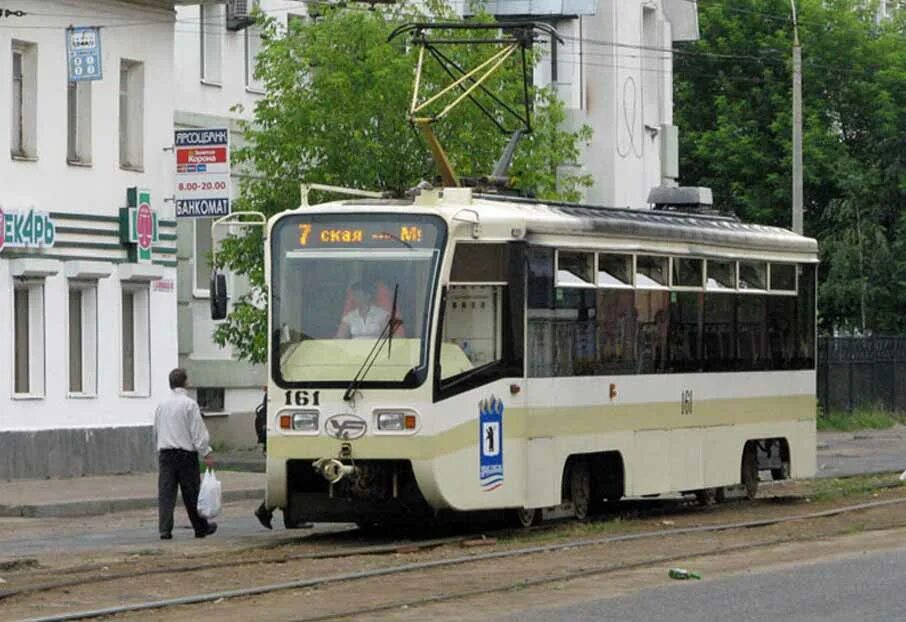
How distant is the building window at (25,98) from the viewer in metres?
33.0

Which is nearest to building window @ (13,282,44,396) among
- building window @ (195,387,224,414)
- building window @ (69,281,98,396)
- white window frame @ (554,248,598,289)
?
building window @ (69,281,98,396)

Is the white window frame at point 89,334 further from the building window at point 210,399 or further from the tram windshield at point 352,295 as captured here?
the tram windshield at point 352,295

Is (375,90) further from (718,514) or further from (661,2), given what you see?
(661,2)

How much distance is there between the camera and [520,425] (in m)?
21.5

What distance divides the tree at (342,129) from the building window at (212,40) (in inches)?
237

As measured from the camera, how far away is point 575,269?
22469 millimetres

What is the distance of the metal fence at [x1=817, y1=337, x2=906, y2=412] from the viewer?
173 feet

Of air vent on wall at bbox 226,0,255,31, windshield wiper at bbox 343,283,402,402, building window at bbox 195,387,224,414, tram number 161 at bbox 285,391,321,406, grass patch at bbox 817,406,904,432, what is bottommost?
grass patch at bbox 817,406,904,432

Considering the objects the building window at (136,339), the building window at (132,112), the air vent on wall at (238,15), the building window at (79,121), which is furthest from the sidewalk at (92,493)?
the air vent on wall at (238,15)

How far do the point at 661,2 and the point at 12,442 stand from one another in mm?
26838

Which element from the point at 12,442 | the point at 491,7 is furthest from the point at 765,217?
the point at 12,442

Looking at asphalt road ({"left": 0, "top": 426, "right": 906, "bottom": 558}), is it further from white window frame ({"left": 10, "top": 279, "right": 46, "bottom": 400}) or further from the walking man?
white window frame ({"left": 10, "top": 279, "right": 46, "bottom": 400})

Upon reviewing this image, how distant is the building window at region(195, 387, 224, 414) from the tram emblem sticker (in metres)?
21.2

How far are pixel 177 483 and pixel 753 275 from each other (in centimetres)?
680
